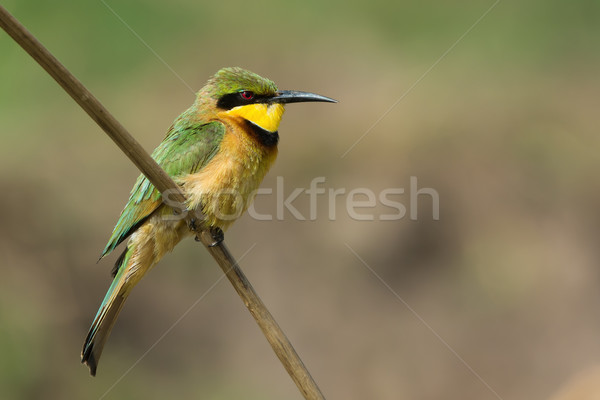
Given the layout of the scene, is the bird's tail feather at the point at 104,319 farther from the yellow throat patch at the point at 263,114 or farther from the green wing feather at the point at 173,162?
the yellow throat patch at the point at 263,114

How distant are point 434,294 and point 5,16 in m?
3.30

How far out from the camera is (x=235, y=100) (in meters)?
2.56

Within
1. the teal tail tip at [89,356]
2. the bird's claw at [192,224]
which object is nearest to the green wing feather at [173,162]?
the bird's claw at [192,224]

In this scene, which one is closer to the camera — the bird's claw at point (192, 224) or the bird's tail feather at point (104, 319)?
the bird's tail feather at point (104, 319)

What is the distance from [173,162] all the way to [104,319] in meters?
0.57

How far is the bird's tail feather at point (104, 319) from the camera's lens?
7.14 ft

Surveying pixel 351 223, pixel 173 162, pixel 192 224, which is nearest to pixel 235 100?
pixel 173 162

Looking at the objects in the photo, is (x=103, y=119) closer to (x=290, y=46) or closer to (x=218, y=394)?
(x=218, y=394)

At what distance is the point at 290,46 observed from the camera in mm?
5254

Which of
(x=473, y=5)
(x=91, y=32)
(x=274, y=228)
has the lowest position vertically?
(x=274, y=228)

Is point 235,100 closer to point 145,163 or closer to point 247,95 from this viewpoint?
point 247,95

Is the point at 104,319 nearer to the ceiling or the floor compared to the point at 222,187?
nearer to the floor

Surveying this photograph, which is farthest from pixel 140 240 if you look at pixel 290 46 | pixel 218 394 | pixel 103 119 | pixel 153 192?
pixel 290 46

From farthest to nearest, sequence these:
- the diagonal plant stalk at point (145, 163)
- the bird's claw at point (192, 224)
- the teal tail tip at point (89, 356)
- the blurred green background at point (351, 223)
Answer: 1. the blurred green background at point (351, 223)
2. the bird's claw at point (192, 224)
3. the teal tail tip at point (89, 356)
4. the diagonal plant stalk at point (145, 163)
